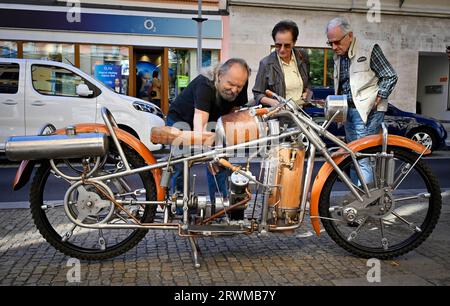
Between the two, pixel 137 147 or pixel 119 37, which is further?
pixel 119 37

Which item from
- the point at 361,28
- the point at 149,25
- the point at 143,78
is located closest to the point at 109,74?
the point at 143,78

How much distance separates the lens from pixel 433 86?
68.4 ft

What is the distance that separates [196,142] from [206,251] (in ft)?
3.46

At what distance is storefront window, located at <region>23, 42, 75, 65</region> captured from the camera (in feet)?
51.4

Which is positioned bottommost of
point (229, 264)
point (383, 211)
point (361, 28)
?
point (229, 264)

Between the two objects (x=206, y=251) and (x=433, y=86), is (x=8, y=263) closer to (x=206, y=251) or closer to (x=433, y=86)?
(x=206, y=251)

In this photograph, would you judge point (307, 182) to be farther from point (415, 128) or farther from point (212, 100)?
point (415, 128)

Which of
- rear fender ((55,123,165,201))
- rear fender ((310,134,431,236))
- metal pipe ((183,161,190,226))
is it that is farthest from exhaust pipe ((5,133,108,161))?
rear fender ((310,134,431,236))

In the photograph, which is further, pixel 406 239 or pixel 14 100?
pixel 14 100

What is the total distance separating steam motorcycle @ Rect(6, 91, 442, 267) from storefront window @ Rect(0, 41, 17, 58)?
13429mm

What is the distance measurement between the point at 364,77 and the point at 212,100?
1.67 metres

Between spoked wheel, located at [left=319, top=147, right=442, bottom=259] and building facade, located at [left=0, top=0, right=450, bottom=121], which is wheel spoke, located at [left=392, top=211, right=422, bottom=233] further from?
building facade, located at [left=0, top=0, right=450, bottom=121]

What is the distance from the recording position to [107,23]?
1592 cm
